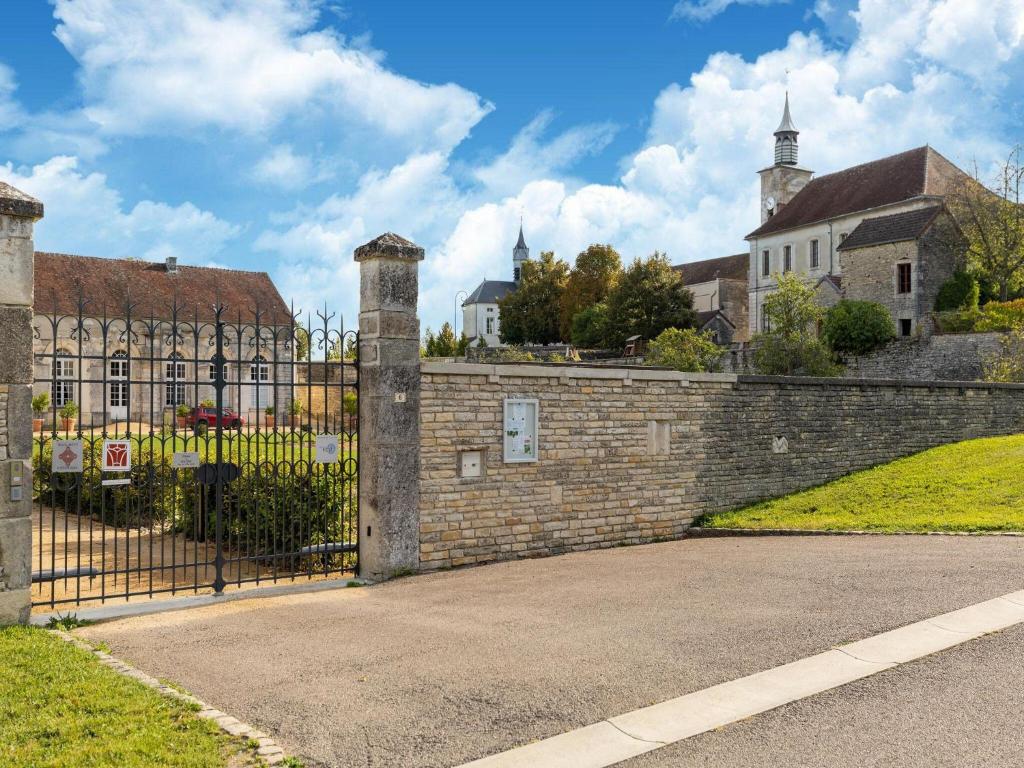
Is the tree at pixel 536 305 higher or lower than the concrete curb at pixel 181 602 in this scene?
higher

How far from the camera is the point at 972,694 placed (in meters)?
5.55

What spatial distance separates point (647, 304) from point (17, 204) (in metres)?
46.2

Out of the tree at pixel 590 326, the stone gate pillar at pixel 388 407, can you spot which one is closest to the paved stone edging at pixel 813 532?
the stone gate pillar at pixel 388 407

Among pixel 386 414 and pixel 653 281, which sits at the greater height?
pixel 653 281

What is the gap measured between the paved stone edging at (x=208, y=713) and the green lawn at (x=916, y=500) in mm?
9476

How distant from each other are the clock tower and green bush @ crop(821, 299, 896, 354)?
29.5 meters

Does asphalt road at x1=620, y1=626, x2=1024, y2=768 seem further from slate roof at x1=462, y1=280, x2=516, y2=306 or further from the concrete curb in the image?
slate roof at x1=462, y1=280, x2=516, y2=306

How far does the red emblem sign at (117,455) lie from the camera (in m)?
8.30

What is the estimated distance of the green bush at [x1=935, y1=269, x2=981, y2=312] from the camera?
3753 centimetres

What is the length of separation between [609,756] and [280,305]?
40304 millimetres

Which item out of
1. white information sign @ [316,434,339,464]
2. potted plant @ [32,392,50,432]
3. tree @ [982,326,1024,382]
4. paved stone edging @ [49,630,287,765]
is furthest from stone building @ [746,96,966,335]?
paved stone edging @ [49,630,287,765]

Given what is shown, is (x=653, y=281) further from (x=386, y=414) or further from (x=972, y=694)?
(x=972, y=694)

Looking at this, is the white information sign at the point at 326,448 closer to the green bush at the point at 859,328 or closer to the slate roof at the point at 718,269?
the green bush at the point at 859,328

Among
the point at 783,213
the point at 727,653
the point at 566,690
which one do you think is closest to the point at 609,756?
the point at 566,690
